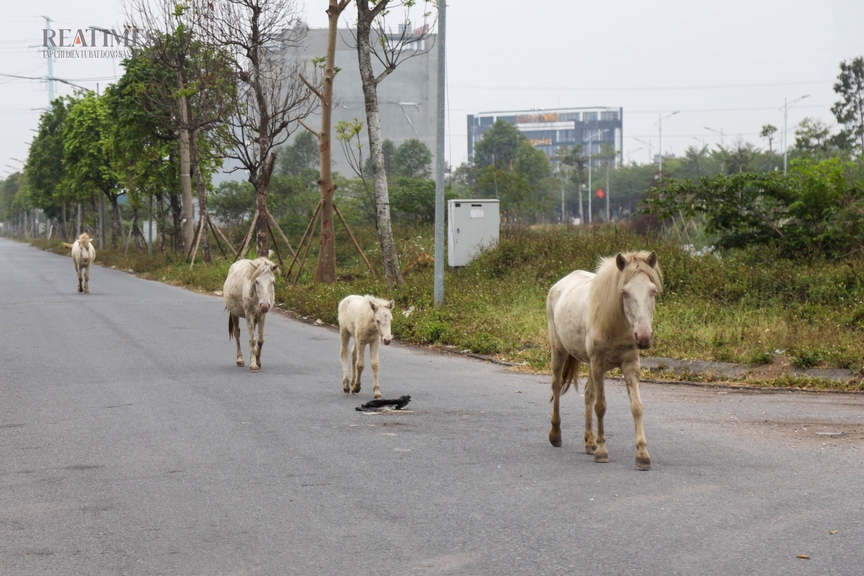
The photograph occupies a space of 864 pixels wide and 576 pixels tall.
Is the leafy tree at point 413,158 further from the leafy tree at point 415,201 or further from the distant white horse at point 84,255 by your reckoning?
the distant white horse at point 84,255

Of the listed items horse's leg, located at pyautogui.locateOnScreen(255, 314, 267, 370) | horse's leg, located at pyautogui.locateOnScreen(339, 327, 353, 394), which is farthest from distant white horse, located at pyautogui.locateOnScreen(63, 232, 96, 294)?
horse's leg, located at pyautogui.locateOnScreen(339, 327, 353, 394)

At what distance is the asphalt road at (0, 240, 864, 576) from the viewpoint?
218 inches

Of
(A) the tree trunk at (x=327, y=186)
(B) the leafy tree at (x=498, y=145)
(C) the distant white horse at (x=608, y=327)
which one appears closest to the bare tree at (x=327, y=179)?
(A) the tree trunk at (x=327, y=186)

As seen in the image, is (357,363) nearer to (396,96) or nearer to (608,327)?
(608,327)

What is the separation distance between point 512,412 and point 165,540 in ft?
17.4

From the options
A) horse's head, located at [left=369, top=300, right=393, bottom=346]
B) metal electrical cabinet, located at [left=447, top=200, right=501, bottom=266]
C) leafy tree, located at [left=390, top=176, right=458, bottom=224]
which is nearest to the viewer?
horse's head, located at [left=369, top=300, right=393, bottom=346]

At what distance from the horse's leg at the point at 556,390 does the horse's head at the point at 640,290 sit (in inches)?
55.5

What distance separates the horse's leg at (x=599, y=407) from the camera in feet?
26.2

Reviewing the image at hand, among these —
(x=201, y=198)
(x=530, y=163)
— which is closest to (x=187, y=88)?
(x=201, y=198)

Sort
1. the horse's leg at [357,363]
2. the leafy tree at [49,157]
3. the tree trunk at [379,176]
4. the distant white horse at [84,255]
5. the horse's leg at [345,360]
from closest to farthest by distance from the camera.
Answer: the horse's leg at [357,363] < the horse's leg at [345,360] < the tree trunk at [379,176] < the distant white horse at [84,255] < the leafy tree at [49,157]

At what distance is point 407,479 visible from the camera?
24.1ft

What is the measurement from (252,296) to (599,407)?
7162 mm

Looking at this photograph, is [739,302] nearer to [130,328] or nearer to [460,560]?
[130,328]

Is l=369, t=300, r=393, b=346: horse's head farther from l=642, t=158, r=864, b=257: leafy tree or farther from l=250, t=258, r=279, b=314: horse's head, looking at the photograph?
l=642, t=158, r=864, b=257: leafy tree
